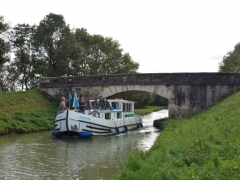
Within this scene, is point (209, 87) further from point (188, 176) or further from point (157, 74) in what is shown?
point (188, 176)

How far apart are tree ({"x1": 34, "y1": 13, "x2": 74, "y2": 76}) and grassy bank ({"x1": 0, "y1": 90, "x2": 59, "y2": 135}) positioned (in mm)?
7287

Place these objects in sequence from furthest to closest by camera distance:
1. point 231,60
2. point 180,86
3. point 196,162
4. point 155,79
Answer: point 231,60 → point 155,79 → point 180,86 → point 196,162

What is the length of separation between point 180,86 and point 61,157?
502 inches

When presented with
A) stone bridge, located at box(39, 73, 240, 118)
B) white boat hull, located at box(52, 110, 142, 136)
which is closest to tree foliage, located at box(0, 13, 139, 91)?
stone bridge, located at box(39, 73, 240, 118)

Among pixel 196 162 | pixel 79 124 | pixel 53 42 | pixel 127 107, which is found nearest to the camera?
pixel 196 162

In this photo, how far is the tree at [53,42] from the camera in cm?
3203

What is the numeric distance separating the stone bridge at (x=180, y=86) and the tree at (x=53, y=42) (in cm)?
928

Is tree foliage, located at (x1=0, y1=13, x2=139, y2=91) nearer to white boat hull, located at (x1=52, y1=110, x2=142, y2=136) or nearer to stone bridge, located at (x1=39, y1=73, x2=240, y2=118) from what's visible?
stone bridge, located at (x1=39, y1=73, x2=240, y2=118)

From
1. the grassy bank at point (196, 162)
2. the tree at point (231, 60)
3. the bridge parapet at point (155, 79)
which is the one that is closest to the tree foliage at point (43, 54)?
the bridge parapet at point (155, 79)

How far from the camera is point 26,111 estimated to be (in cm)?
2161

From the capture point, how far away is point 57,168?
9625 millimetres

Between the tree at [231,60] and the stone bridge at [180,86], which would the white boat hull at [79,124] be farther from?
the tree at [231,60]

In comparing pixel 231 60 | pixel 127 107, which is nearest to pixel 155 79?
pixel 127 107

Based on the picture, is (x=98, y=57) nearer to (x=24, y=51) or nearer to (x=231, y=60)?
(x=24, y=51)
